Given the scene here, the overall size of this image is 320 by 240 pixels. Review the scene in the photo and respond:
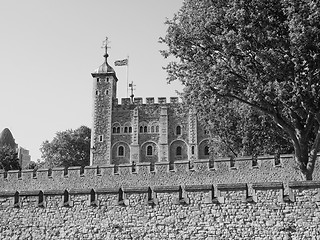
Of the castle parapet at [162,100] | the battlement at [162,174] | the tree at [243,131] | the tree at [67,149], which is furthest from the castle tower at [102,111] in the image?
the battlement at [162,174]

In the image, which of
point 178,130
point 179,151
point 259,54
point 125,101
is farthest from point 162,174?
point 125,101

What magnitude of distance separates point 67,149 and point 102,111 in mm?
7372

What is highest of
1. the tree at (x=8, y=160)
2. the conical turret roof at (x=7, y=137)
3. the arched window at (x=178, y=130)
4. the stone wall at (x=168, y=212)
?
the conical turret roof at (x=7, y=137)

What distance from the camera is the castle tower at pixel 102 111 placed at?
59.4 meters

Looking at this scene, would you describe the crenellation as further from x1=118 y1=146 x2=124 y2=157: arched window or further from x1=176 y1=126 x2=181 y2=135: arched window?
x1=118 y1=146 x2=124 y2=157: arched window

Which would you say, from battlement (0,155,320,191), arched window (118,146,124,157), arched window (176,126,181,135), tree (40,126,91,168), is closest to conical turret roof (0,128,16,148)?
tree (40,126,91,168)

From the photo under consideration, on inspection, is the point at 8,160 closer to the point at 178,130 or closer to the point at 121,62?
the point at 121,62

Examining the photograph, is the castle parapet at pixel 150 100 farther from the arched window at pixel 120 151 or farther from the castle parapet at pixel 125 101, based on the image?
the arched window at pixel 120 151

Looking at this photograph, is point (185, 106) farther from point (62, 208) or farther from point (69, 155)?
point (69, 155)

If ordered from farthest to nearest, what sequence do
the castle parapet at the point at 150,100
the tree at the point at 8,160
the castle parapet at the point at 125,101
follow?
the castle parapet at the point at 125,101 < the castle parapet at the point at 150,100 < the tree at the point at 8,160

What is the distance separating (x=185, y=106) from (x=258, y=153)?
955 cm

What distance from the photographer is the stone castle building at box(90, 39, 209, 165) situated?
2335 inches

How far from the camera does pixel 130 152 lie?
60.2m

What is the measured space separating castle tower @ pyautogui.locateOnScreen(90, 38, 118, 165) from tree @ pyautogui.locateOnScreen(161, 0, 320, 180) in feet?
143
